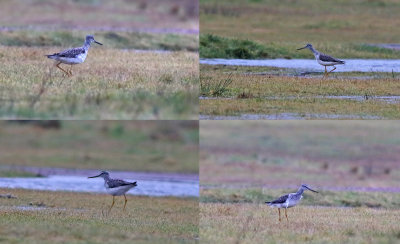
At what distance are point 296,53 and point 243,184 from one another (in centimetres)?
765

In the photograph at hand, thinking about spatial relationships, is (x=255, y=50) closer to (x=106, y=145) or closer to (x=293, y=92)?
(x=293, y=92)

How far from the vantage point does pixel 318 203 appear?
2606cm

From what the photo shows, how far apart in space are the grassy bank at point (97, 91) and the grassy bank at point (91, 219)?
2.23 m

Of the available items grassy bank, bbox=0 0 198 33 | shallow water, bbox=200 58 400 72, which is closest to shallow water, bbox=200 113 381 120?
shallow water, bbox=200 58 400 72

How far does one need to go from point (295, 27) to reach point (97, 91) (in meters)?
26.7

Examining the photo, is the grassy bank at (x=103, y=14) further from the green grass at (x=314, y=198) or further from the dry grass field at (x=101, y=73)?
the green grass at (x=314, y=198)

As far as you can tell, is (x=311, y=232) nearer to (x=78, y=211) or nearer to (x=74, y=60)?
(x=78, y=211)

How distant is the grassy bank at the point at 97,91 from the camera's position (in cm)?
2233

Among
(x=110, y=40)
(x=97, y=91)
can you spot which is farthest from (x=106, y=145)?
(x=97, y=91)

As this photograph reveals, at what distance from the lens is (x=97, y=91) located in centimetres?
2336

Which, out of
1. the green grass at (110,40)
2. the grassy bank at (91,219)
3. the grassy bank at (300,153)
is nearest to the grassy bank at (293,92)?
the grassy bank at (91,219)

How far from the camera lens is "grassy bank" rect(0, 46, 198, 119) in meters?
22.3

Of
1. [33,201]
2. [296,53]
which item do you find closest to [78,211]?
[33,201]

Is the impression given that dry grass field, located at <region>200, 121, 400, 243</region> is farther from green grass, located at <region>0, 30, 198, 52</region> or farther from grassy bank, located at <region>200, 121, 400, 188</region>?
green grass, located at <region>0, 30, 198, 52</region>
